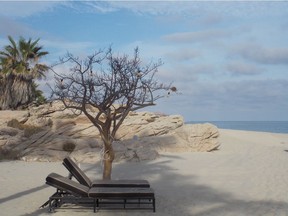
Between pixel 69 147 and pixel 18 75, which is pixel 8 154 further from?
pixel 18 75

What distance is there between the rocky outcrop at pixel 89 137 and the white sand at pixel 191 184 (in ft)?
4.34

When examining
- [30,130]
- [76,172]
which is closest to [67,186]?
[76,172]

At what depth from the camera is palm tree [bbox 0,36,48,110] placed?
33.5 metres

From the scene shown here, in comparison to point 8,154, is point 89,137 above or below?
above

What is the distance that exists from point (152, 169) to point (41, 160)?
5.81 meters

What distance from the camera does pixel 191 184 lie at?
11711mm

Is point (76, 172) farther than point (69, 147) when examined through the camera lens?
No

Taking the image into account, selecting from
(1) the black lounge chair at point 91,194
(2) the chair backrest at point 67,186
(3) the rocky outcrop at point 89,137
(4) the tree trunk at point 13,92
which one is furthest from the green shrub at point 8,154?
(4) the tree trunk at point 13,92

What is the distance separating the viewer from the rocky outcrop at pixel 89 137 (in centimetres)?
1838

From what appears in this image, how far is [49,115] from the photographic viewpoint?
2495 cm

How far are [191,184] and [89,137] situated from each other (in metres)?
10.4

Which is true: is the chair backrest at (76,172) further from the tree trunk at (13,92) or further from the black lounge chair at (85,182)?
the tree trunk at (13,92)

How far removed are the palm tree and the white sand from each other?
17.4 meters

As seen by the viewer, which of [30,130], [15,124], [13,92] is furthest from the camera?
[13,92]
